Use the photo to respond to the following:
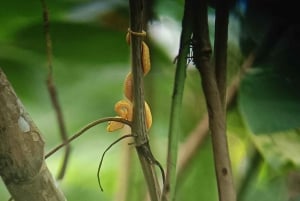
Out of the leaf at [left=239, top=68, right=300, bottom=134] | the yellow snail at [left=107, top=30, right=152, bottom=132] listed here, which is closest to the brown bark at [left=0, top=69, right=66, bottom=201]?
the yellow snail at [left=107, top=30, right=152, bottom=132]

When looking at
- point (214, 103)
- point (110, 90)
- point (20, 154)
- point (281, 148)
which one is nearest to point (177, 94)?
point (214, 103)

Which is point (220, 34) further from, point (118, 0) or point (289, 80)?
point (118, 0)

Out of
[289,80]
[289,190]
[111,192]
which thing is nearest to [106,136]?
[111,192]

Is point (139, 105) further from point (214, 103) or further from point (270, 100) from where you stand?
point (270, 100)

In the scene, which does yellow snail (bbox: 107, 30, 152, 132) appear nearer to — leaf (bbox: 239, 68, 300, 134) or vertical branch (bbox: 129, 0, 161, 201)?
vertical branch (bbox: 129, 0, 161, 201)

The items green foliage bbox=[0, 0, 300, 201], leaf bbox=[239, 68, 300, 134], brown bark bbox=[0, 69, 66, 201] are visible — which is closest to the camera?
brown bark bbox=[0, 69, 66, 201]

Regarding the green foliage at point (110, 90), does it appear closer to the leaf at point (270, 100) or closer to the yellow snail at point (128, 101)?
the leaf at point (270, 100)

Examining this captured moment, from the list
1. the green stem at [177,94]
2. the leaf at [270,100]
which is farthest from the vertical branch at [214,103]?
the leaf at [270,100]
